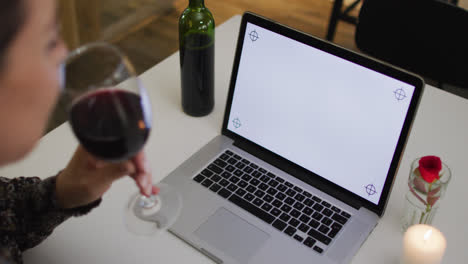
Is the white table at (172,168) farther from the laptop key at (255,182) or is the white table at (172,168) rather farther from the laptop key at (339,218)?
the laptop key at (255,182)

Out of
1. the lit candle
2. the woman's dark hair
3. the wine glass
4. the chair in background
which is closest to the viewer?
the woman's dark hair

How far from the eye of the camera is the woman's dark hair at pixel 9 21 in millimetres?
482

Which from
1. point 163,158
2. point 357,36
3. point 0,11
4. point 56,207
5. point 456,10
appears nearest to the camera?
point 0,11

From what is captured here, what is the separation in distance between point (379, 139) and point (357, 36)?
0.98 m

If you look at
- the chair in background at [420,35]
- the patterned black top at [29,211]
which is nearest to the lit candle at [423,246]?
the patterned black top at [29,211]

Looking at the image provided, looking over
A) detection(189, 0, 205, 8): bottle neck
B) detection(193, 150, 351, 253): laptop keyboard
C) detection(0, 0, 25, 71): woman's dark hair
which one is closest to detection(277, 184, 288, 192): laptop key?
detection(193, 150, 351, 253): laptop keyboard

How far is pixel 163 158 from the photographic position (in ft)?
3.53

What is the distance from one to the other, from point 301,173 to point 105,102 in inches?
20.1

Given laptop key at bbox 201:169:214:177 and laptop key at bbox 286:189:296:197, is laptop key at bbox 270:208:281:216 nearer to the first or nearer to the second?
laptop key at bbox 286:189:296:197

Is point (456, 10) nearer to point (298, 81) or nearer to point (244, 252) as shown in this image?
point (298, 81)

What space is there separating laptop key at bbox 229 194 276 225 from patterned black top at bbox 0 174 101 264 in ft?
0.88

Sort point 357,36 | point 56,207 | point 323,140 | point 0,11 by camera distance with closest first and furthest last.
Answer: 1. point 0,11
2. point 56,207
3. point 323,140
4. point 357,36

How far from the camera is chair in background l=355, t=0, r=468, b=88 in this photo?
1507 millimetres

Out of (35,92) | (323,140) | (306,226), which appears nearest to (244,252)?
(306,226)
